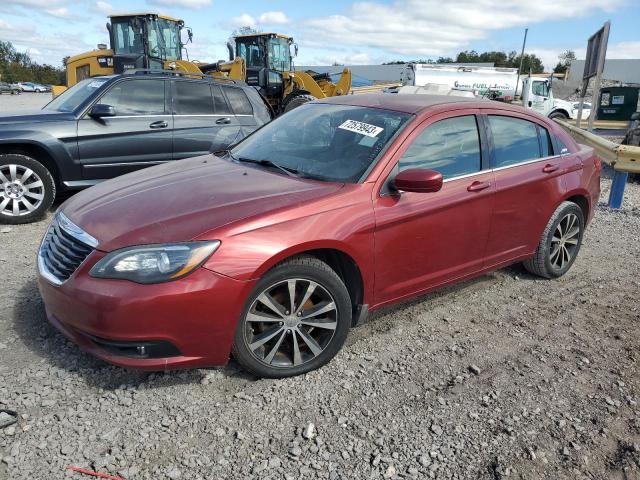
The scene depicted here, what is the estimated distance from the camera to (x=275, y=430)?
2.60 m

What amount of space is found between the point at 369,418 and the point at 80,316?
1.59 meters

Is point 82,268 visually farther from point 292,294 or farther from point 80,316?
point 292,294

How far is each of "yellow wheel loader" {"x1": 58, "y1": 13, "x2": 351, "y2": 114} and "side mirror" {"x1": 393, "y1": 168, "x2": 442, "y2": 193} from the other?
1023 cm

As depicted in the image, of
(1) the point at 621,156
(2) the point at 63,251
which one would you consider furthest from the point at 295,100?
(2) the point at 63,251

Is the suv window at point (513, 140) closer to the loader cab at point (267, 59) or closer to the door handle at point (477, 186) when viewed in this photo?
the door handle at point (477, 186)

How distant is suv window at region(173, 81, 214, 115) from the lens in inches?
272

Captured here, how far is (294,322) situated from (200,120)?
4790mm

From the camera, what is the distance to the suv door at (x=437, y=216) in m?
3.22

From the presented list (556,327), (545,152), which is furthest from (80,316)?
(545,152)

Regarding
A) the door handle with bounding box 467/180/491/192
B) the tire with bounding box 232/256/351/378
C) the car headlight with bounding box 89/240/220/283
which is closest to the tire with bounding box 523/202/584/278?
the door handle with bounding box 467/180/491/192

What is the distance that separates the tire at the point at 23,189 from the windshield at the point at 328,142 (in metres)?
3.08

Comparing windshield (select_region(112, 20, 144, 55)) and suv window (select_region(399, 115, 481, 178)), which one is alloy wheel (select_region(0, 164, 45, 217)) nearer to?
suv window (select_region(399, 115, 481, 178))

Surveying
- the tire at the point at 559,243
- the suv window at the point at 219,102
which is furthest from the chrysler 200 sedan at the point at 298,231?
the suv window at the point at 219,102

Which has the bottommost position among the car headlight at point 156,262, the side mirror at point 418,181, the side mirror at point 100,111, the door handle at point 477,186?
the car headlight at point 156,262
